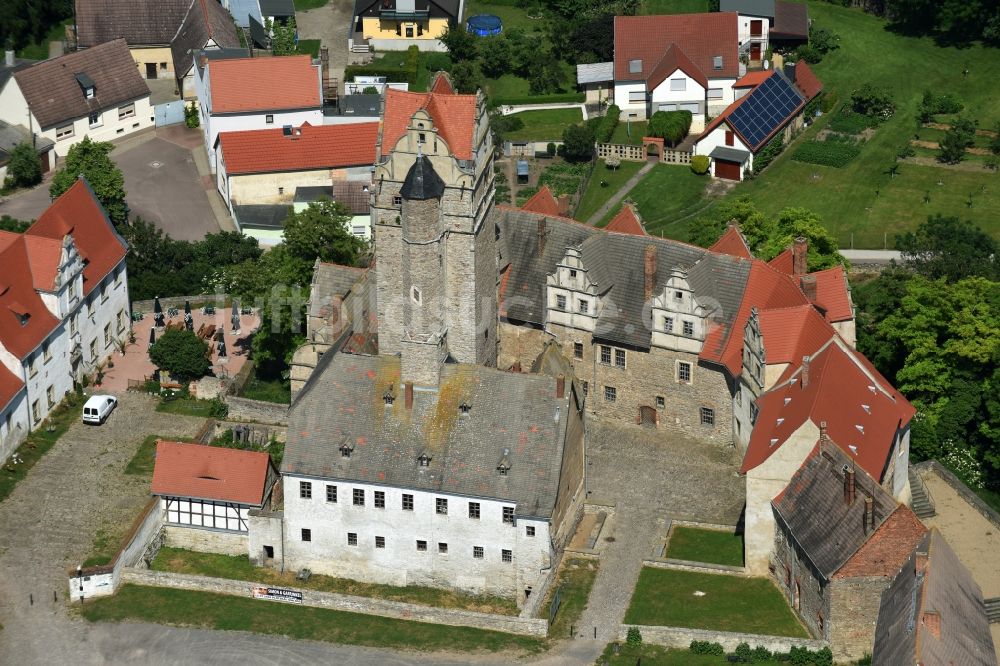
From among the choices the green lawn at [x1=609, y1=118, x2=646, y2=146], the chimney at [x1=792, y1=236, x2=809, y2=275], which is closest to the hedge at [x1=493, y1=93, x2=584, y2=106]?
the green lawn at [x1=609, y1=118, x2=646, y2=146]

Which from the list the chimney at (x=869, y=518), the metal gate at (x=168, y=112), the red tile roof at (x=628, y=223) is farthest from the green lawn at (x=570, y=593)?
the metal gate at (x=168, y=112)

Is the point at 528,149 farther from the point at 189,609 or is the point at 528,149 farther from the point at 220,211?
the point at 189,609

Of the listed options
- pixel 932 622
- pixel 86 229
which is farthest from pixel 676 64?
pixel 932 622

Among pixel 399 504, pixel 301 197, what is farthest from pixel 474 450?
pixel 301 197

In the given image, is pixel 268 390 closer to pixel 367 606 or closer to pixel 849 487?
pixel 367 606

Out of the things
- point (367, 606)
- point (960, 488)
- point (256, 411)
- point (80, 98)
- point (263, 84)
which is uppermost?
point (263, 84)

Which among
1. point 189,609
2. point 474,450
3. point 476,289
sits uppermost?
point 476,289
